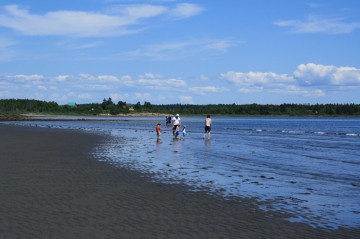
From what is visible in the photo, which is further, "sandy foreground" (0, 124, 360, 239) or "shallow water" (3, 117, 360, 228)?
"shallow water" (3, 117, 360, 228)

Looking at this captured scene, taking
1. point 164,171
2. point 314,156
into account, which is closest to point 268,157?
point 314,156

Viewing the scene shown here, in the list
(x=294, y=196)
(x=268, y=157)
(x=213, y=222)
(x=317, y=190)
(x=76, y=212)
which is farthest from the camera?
(x=268, y=157)

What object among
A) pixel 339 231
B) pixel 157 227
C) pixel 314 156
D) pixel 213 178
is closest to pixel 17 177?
pixel 213 178

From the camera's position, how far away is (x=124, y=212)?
35.8 ft

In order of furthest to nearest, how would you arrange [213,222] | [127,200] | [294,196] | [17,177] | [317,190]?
[17,177] → [317,190] → [294,196] → [127,200] → [213,222]

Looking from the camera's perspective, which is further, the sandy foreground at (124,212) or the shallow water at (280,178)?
the shallow water at (280,178)

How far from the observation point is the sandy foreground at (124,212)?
30.0 feet

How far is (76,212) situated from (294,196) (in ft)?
22.0

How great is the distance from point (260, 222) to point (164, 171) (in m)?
8.86

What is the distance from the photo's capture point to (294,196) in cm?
1345

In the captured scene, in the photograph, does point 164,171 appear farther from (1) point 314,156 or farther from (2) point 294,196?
(1) point 314,156

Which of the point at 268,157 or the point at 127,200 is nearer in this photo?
the point at 127,200

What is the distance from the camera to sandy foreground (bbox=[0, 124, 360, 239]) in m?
9.13

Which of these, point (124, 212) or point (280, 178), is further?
point (280, 178)
